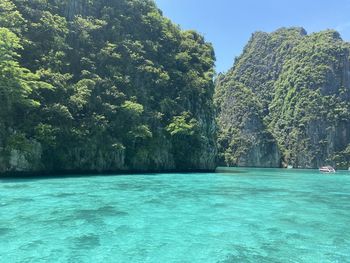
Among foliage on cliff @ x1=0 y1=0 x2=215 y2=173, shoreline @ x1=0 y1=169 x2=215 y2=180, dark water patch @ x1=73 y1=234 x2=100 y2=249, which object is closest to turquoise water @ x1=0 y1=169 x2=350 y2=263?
dark water patch @ x1=73 y1=234 x2=100 y2=249

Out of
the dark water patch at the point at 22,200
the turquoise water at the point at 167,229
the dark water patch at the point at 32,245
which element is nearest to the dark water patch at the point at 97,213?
the turquoise water at the point at 167,229

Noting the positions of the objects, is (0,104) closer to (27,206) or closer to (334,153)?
(27,206)

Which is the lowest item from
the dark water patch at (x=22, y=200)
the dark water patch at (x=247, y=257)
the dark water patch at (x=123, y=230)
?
the dark water patch at (x=247, y=257)

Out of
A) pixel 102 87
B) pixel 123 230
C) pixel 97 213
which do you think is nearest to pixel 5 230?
pixel 123 230

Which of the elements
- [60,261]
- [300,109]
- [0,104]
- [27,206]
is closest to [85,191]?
[27,206]

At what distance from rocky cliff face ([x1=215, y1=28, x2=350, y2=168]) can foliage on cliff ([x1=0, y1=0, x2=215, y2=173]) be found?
4680cm

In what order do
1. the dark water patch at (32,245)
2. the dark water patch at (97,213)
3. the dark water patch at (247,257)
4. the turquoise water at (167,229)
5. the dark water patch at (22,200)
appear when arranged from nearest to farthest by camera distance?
the dark water patch at (247,257) < the turquoise water at (167,229) < the dark water patch at (32,245) < the dark water patch at (97,213) < the dark water patch at (22,200)

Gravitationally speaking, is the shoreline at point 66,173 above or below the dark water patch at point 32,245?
above

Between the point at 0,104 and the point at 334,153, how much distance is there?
85078mm

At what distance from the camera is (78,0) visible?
4297 centimetres

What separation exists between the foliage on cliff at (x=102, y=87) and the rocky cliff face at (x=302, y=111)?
46801 mm

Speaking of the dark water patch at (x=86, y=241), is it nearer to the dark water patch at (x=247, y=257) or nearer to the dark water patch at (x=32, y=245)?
the dark water patch at (x=32, y=245)

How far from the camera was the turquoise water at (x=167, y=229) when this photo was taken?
7.88 metres

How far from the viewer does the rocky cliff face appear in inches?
3676
